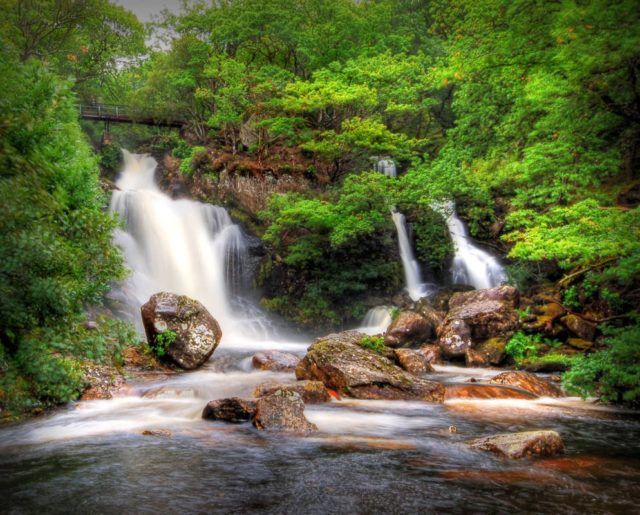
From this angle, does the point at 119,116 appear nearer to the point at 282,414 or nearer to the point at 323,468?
the point at 282,414

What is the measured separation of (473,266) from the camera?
68.4 feet

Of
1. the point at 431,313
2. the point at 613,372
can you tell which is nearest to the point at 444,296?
the point at 431,313

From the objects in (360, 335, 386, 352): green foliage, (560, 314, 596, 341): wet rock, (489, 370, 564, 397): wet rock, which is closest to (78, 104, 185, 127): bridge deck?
(360, 335, 386, 352): green foliage

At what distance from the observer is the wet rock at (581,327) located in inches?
539

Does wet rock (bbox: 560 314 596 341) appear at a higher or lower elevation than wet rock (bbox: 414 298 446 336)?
lower

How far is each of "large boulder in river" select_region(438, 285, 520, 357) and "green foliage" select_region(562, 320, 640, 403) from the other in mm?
5188

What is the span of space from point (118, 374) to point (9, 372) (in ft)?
16.9

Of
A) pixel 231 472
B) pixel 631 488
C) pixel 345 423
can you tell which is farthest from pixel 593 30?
pixel 231 472

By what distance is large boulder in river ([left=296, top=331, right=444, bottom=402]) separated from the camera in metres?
10.3

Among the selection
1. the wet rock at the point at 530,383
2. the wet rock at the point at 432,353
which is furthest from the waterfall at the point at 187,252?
the wet rock at the point at 530,383

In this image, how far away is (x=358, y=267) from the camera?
69.4 feet

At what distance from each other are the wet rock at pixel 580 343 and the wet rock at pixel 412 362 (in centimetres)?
414

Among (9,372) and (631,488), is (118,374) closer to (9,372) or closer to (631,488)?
(9,372)

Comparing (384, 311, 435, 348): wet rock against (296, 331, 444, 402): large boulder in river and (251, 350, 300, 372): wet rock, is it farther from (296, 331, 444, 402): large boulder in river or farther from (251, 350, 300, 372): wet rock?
(296, 331, 444, 402): large boulder in river
